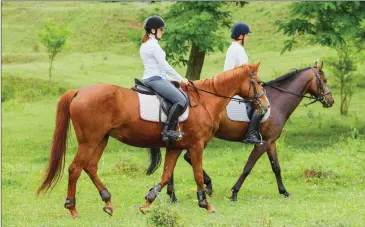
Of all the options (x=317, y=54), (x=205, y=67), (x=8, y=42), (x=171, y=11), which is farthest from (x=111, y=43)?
(x=171, y=11)

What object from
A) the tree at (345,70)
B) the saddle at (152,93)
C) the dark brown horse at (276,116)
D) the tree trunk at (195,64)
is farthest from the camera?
the tree at (345,70)

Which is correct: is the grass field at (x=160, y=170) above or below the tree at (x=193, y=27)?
below

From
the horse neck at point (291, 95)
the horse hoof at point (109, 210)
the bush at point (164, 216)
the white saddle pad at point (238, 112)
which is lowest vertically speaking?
the horse hoof at point (109, 210)

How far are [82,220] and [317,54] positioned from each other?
29.1m

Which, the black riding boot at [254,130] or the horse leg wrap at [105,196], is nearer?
the horse leg wrap at [105,196]

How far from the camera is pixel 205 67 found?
38750mm

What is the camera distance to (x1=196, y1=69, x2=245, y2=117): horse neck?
12617mm

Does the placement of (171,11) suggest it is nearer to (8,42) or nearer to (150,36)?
(150,36)

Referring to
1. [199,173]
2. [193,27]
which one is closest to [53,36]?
[193,27]

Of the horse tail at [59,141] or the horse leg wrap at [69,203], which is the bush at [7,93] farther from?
the horse leg wrap at [69,203]

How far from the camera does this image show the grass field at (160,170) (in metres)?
11.6

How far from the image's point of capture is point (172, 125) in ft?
39.4

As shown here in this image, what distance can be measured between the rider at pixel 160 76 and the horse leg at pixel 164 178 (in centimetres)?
49

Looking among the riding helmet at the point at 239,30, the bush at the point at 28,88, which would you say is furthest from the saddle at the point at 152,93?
the bush at the point at 28,88
